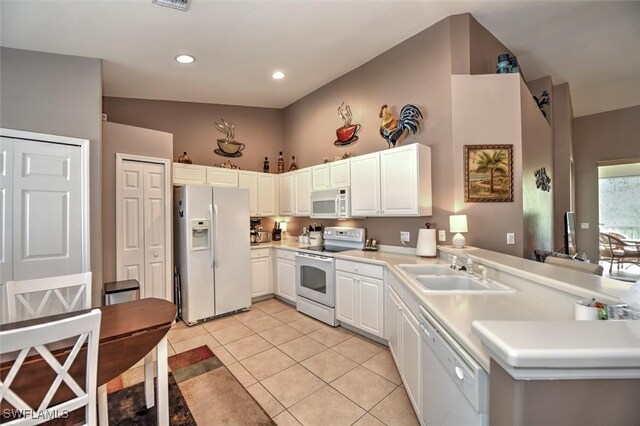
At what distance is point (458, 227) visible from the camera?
269cm

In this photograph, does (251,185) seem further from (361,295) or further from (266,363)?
(266,363)

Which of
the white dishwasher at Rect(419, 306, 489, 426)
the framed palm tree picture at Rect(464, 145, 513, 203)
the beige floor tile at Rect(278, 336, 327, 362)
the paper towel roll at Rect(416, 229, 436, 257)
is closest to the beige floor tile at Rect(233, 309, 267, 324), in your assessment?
the beige floor tile at Rect(278, 336, 327, 362)

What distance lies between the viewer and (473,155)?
9.31ft

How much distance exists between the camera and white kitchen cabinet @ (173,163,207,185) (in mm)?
3852

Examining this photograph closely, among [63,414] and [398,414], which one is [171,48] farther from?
[398,414]

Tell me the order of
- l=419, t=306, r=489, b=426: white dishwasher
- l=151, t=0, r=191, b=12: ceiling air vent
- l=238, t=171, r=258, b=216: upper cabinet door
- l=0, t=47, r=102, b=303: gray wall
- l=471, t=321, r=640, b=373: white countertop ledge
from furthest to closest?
l=238, t=171, r=258, b=216: upper cabinet door
l=0, t=47, r=102, b=303: gray wall
l=151, t=0, r=191, b=12: ceiling air vent
l=419, t=306, r=489, b=426: white dishwasher
l=471, t=321, r=640, b=373: white countertop ledge

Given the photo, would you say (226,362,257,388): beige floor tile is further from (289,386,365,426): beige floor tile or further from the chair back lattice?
the chair back lattice

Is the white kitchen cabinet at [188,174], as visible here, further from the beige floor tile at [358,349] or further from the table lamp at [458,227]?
the table lamp at [458,227]

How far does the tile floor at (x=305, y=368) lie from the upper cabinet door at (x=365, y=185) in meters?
1.48

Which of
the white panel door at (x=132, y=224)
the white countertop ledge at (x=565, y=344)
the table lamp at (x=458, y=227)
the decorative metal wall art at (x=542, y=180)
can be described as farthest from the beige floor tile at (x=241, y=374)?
the decorative metal wall art at (x=542, y=180)

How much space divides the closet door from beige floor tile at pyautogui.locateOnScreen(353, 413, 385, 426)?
9.18ft

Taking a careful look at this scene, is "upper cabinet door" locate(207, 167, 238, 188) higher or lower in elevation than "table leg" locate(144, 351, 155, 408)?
higher

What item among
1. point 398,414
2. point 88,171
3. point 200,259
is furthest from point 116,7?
point 398,414

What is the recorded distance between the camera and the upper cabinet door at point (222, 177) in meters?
4.14
